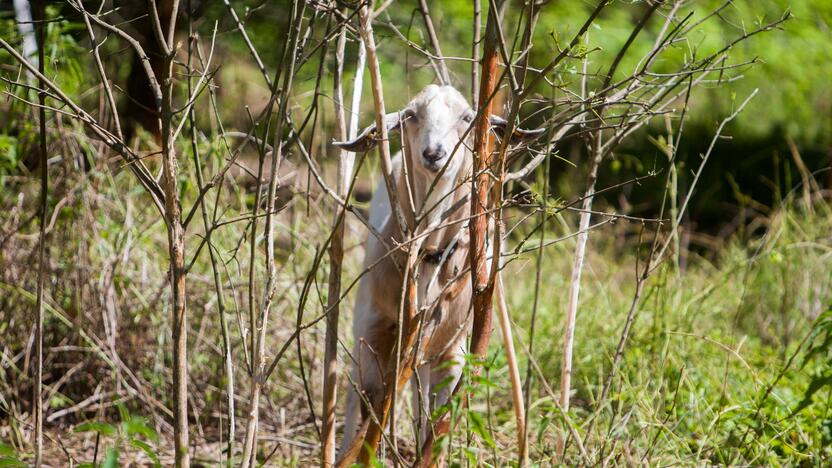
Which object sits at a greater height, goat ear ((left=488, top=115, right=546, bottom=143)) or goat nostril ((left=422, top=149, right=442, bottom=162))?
goat ear ((left=488, top=115, right=546, bottom=143))

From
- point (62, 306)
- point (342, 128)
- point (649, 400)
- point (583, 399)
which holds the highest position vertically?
point (342, 128)

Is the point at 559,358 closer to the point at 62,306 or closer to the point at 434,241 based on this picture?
the point at 434,241

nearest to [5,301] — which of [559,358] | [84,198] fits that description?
[84,198]

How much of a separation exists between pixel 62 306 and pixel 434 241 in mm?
1856

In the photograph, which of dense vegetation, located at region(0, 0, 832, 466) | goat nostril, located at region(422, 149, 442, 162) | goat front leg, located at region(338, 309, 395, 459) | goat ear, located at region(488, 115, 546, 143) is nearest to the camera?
Result: goat ear, located at region(488, 115, 546, 143)

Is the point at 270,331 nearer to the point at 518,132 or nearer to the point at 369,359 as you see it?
the point at 369,359

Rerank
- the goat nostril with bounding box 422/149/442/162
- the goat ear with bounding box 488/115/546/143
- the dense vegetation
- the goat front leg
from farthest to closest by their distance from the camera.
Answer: the goat front leg, the dense vegetation, the goat nostril with bounding box 422/149/442/162, the goat ear with bounding box 488/115/546/143

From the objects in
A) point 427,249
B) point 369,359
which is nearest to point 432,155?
point 427,249

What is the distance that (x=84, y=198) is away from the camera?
13.0ft

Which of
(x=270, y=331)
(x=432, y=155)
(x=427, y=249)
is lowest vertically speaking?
(x=270, y=331)

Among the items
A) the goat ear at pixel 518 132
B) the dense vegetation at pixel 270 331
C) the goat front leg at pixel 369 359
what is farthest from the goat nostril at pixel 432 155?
the goat front leg at pixel 369 359

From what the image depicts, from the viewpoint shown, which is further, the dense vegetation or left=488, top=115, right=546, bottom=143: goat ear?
the dense vegetation

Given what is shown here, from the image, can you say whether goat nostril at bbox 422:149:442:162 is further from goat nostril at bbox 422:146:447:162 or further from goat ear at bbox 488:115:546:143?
goat ear at bbox 488:115:546:143

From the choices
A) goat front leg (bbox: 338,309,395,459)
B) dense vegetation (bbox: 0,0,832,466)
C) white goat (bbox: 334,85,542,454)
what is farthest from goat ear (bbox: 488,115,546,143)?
goat front leg (bbox: 338,309,395,459)
